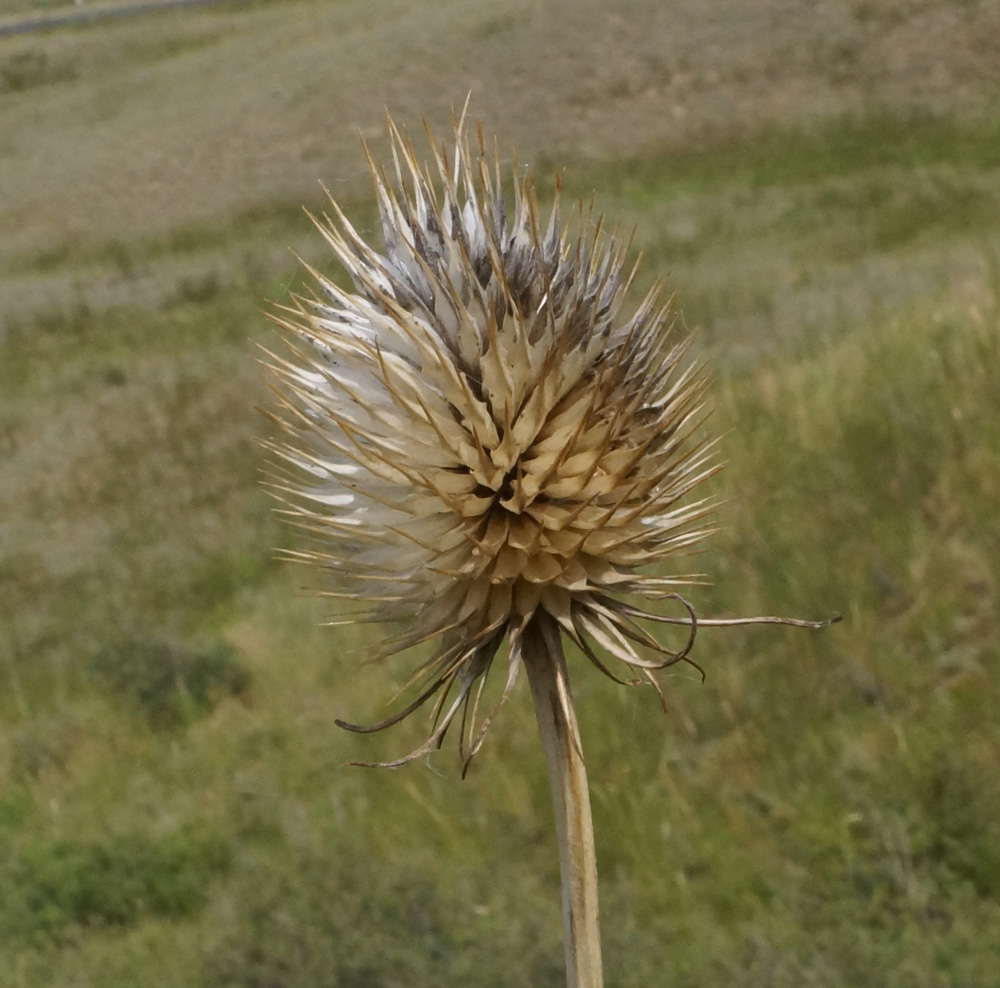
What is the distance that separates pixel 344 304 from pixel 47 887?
5618 millimetres

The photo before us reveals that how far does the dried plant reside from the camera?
6.47 feet

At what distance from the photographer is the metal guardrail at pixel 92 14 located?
54156 millimetres

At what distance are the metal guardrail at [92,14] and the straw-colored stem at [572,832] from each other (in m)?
58.1

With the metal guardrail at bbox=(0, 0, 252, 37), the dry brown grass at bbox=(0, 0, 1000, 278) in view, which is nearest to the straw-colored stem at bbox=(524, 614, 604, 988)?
the dry brown grass at bbox=(0, 0, 1000, 278)

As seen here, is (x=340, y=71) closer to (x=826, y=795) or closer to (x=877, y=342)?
(x=877, y=342)

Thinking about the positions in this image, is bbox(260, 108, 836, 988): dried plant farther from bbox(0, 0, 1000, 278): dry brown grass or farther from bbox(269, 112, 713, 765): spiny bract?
bbox(0, 0, 1000, 278): dry brown grass

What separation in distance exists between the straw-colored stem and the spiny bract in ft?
0.43

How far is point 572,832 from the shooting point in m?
1.77

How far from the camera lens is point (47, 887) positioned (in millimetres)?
6668

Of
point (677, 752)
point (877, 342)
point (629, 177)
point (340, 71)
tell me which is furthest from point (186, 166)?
point (677, 752)

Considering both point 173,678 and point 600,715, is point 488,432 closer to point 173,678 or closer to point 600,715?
point 600,715

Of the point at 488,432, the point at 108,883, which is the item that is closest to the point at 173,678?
the point at 108,883

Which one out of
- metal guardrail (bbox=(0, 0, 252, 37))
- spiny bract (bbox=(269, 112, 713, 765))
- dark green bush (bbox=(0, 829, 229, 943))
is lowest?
dark green bush (bbox=(0, 829, 229, 943))

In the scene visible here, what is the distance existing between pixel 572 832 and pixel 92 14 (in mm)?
61213
